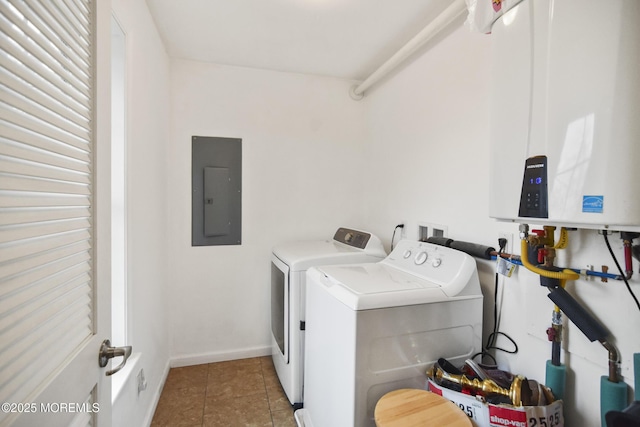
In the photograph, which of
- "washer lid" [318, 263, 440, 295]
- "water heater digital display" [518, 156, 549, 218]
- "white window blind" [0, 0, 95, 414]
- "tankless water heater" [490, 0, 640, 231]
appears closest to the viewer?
"white window blind" [0, 0, 95, 414]

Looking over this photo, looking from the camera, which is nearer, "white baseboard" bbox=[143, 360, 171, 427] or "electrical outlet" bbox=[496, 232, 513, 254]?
"electrical outlet" bbox=[496, 232, 513, 254]

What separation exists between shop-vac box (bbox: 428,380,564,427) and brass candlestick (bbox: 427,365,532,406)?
2.1 inches

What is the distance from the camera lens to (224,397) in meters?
2.02

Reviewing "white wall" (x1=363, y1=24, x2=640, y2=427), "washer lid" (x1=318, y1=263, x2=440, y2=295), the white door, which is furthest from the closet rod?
the white door

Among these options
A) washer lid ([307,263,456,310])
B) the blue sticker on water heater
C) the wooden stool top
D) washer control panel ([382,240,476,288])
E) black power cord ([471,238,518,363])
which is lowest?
the wooden stool top

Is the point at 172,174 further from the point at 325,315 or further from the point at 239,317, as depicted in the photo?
the point at 325,315

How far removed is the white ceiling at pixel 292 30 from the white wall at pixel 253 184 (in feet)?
0.70

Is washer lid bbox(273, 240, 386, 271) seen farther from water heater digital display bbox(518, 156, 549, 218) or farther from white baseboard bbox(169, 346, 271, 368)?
water heater digital display bbox(518, 156, 549, 218)

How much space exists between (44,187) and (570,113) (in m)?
1.29

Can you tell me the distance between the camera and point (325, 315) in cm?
142

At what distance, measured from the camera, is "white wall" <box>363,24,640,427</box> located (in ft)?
3.34

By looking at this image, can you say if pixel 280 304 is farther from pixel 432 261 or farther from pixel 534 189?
pixel 534 189

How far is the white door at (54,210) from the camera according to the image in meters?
0.50

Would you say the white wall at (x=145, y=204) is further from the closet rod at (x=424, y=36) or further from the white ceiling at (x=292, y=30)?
the closet rod at (x=424, y=36)
